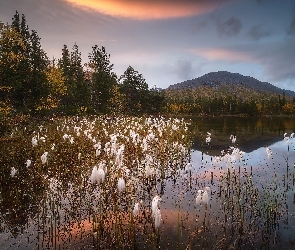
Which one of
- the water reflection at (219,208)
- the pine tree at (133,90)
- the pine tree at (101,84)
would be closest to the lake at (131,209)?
the water reflection at (219,208)

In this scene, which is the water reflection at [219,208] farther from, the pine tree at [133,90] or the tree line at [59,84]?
the pine tree at [133,90]

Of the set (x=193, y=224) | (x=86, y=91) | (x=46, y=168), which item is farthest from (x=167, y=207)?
(x=86, y=91)

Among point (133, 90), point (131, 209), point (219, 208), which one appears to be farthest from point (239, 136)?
point (133, 90)

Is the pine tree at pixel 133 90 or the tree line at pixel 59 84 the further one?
the pine tree at pixel 133 90

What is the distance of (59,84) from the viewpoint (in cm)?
4259

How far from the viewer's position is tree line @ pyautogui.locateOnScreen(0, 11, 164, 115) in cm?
2291

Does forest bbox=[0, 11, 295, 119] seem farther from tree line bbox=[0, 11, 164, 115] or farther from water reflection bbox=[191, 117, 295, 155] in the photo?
water reflection bbox=[191, 117, 295, 155]

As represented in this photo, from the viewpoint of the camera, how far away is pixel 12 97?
2522 cm

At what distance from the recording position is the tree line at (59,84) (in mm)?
22906

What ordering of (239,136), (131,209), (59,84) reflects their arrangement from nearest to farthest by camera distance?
1. (131,209)
2. (239,136)
3. (59,84)

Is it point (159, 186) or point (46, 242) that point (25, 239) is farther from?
point (159, 186)

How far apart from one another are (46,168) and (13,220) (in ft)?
11.2

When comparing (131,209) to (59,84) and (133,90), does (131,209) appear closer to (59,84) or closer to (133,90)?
(59,84)

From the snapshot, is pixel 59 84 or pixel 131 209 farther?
pixel 59 84
